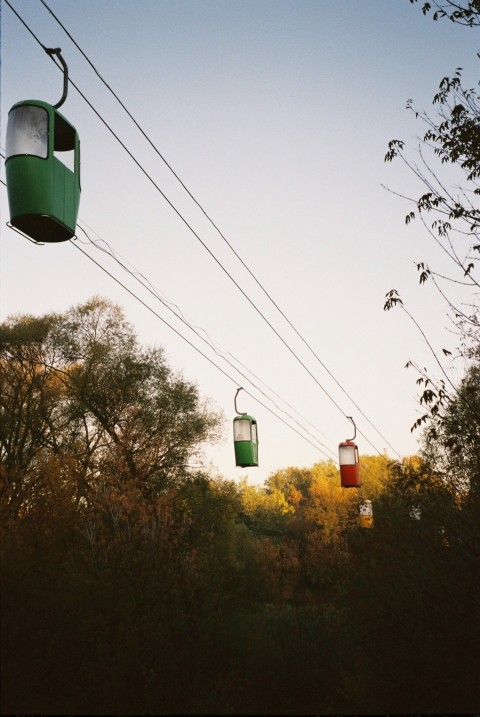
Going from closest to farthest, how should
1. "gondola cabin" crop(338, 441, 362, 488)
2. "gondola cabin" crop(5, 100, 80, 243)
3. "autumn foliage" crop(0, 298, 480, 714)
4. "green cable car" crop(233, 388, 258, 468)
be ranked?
"gondola cabin" crop(5, 100, 80, 243), "autumn foliage" crop(0, 298, 480, 714), "green cable car" crop(233, 388, 258, 468), "gondola cabin" crop(338, 441, 362, 488)

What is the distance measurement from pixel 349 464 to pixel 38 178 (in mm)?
19655

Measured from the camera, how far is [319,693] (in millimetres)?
8727

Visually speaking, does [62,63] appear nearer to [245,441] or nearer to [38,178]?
[38,178]

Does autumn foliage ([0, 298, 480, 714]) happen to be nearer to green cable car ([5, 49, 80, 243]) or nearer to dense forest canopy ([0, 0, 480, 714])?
dense forest canopy ([0, 0, 480, 714])

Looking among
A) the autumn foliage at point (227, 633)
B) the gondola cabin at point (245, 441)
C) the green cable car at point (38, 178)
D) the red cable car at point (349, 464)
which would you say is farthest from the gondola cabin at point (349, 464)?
the green cable car at point (38, 178)

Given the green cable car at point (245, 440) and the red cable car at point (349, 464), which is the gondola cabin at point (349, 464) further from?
the green cable car at point (245, 440)

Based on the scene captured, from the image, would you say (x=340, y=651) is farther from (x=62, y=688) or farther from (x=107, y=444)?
(x=107, y=444)

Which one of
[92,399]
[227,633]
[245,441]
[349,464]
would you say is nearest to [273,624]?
[227,633]

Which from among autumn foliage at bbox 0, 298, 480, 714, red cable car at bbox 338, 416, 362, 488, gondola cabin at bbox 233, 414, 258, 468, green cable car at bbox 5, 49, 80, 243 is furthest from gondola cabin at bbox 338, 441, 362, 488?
green cable car at bbox 5, 49, 80, 243

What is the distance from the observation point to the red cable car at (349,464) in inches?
940

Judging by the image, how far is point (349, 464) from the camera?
2431 cm

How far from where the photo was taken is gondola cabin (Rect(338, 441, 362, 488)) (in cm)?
2386

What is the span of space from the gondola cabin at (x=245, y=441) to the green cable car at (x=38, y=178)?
12.2 m

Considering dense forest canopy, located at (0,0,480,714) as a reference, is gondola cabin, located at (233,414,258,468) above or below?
above
